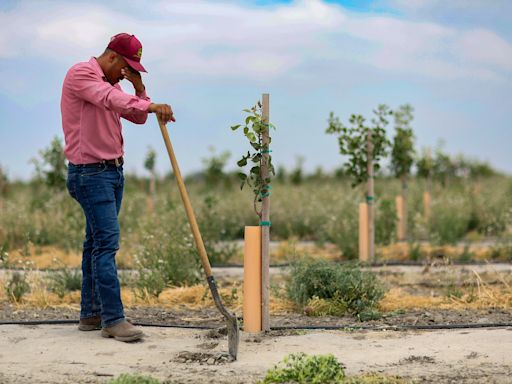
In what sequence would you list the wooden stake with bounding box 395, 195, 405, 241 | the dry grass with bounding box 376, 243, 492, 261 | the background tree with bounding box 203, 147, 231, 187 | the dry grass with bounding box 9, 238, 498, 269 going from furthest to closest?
the background tree with bounding box 203, 147, 231, 187 → the wooden stake with bounding box 395, 195, 405, 241 → the dry grass with bounding box 376, 243, 492, 261 → the dry grass with bounding box 9, 238, 498, 269

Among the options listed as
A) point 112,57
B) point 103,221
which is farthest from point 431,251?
point 112,57

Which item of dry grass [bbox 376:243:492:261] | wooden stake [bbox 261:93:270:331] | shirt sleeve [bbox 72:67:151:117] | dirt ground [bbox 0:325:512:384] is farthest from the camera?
dry grass [bbox 376:243:492:261]

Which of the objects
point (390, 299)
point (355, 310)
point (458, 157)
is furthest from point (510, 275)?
point (458, 157)

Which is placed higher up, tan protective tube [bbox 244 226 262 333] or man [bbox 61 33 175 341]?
man [bbox 61 33 175 341]

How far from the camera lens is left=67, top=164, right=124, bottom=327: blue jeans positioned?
6.12m

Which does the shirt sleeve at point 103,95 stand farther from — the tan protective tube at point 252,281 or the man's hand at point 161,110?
the tan protective tube at point 252,281

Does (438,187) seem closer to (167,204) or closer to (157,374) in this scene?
(167,204)

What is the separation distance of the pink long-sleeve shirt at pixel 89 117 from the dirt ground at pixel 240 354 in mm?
1393

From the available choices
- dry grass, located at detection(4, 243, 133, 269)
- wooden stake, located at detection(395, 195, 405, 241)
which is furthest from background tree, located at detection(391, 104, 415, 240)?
dry grass, located at detection(4, 243, 133, 269)

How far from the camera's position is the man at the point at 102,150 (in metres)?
6.08

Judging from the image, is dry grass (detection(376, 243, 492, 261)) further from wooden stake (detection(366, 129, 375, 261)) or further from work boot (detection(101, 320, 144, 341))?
work boot (detection(101, 320, 144, 341))

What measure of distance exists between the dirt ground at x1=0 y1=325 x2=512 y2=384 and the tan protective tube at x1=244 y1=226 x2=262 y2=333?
0.18m

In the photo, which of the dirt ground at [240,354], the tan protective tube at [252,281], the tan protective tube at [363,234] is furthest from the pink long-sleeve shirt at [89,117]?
the tan protective tube at [363,234]

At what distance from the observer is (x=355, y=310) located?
7.68 metres
